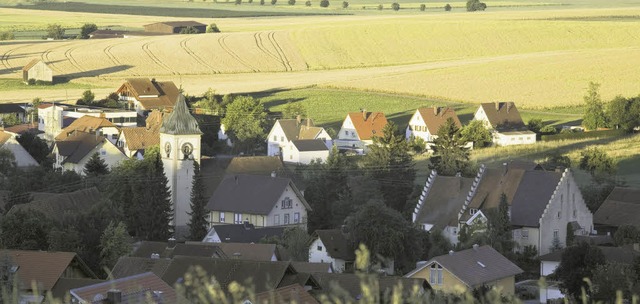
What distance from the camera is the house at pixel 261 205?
53.4 metres

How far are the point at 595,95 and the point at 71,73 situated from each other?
40032 millimetres

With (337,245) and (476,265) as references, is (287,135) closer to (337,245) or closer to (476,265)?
(337,245)

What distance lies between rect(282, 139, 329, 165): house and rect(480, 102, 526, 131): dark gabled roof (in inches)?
431

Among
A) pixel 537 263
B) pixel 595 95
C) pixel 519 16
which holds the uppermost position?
pixel 519 16

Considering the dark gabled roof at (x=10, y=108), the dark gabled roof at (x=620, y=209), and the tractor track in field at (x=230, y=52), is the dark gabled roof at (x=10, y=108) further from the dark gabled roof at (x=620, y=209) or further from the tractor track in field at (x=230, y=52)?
the dark gabled roof at (x=620, y=209)

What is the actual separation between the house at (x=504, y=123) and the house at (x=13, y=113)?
80.8 ft

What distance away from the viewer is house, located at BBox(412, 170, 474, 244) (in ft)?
166

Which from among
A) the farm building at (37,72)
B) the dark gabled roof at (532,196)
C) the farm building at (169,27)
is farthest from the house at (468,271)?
the farm building at (169,27)

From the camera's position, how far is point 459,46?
123000 mm

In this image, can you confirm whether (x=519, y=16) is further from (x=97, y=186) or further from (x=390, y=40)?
(x=97, y=186)

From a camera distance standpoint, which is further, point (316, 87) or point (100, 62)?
point (100, 62)

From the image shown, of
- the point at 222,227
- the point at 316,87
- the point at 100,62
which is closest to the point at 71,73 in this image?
the point at 100,62

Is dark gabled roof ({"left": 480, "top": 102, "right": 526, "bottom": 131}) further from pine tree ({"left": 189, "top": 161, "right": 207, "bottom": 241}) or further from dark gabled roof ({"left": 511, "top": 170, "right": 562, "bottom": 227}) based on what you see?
dark gabled roof ({"left": 511, "top": 170, "right": 562, "bottom": 227})

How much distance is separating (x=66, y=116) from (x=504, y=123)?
2271 centimetres
